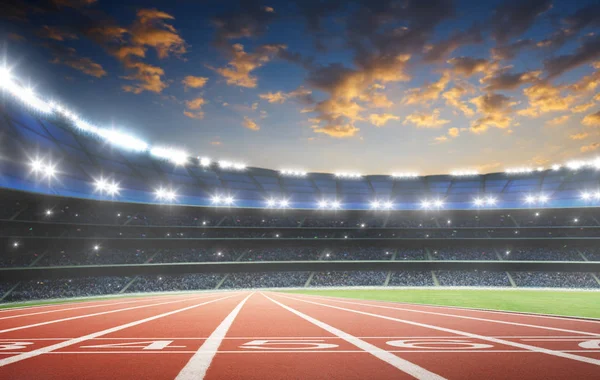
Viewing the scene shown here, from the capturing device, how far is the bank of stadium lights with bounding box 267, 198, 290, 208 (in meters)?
53.4

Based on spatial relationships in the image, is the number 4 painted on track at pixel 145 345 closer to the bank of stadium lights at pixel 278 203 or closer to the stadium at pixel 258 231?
the stadium at pixel 258 231

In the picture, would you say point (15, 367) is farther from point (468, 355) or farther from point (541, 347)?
point (541, 347)

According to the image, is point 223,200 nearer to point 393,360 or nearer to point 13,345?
point 13,345

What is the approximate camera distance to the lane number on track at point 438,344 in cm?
529

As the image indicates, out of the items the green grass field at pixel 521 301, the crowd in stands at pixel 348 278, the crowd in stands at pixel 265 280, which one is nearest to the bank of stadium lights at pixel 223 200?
the crowd in stands at pixel 265 280

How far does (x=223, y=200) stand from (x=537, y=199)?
47.2 m

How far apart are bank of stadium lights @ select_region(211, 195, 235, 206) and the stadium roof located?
0.16 meters

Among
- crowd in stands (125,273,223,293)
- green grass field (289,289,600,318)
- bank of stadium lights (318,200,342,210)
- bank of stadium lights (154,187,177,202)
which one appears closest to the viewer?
green grass field (289,289,600,318)

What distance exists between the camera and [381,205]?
55312mm

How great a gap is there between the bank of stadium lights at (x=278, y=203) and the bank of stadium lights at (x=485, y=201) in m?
29.9

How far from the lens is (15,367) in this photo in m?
4.25

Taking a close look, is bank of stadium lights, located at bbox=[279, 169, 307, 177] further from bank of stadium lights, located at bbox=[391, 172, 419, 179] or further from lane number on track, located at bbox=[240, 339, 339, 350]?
lane number on track, located at bbox=[240, 339, 339, 350]

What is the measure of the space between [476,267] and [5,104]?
54090 mm

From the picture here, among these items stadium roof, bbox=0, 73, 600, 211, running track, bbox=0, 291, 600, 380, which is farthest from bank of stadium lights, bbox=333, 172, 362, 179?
running track, bbox=0, 291, 600, 380
